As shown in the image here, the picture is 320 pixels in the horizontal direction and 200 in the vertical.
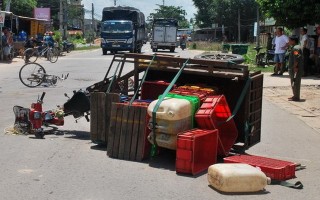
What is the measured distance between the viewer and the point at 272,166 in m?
6.06

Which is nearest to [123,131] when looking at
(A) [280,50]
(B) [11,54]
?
(A) [280,50]

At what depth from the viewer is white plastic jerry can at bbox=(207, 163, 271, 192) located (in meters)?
5.45

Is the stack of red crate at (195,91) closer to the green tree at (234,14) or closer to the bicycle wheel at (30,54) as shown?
the bicycle wheel at (30,54)

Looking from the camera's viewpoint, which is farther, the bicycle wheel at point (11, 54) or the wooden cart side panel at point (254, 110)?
the bicycle wheel at point (11, 54)

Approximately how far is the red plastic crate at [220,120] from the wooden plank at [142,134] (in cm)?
71

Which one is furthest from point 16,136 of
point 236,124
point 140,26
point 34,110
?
point 140,26

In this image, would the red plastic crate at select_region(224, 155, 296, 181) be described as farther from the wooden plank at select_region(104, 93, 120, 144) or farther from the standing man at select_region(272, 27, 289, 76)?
the standing man at select_region(272, 27, 289, 76)

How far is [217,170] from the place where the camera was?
5555 millimetres

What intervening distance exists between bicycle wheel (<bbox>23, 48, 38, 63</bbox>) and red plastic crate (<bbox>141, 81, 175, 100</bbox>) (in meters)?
13.7

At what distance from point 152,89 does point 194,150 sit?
212cm

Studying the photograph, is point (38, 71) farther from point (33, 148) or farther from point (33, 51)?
point (33, 148)

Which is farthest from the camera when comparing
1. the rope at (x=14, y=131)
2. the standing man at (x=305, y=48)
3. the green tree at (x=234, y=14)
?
the green tree at (x=234, y=14)

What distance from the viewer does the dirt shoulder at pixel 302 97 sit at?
36.9ft

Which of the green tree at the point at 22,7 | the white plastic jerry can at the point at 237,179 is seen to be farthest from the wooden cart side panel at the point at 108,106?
the green tree at the point at 22,7
